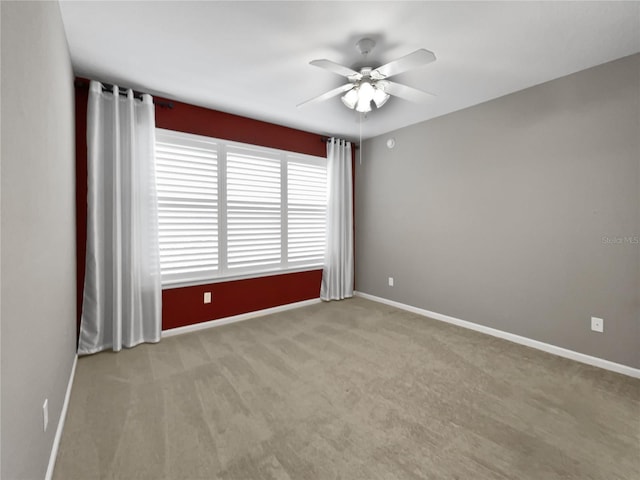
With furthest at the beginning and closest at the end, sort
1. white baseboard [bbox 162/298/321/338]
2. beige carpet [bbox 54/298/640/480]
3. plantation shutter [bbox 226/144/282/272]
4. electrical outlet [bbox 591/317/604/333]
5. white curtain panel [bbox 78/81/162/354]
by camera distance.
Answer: plantation shutter [bbox 226/144/282/272], white baseboard [bbox 162/298/321/338], white curtain panel [bbox 78/81/162/354], electrical outlet [bbox 591/317/604/333], beige carpet [bbox 54/298/640/480]

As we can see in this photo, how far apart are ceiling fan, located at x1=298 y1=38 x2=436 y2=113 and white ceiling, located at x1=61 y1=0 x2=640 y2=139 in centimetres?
17

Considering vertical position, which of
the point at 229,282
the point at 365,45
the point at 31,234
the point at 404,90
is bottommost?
the point at 229,282

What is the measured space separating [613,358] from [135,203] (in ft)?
14.9

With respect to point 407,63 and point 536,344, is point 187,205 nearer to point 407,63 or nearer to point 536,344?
point 407,63

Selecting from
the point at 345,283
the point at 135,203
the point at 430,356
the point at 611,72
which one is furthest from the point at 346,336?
the point at 611,72

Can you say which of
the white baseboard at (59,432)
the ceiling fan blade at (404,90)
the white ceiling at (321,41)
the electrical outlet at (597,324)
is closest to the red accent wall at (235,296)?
the white baseboard at (59,432)

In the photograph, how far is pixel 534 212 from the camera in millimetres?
2904

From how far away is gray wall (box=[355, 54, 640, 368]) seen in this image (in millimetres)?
2422

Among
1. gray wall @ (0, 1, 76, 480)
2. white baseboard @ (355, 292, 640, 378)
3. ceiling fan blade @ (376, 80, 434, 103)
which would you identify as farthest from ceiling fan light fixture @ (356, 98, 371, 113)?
white baseboard @ (355, 292, 640, 378)

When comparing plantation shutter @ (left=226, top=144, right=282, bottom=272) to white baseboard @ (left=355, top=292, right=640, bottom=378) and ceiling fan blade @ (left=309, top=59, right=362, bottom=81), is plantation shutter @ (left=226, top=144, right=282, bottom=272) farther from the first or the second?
white baseboard @ (left=355, top=292, right=640, bottom=378)

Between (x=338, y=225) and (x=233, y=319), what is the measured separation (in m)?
2.06

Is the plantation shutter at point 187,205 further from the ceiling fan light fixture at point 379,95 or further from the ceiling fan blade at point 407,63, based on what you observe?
the ceiling fan blade at point 407,63

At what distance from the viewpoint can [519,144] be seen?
2988 mm

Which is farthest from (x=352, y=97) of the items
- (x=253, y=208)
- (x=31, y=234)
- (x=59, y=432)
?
(x=59, y=432)
